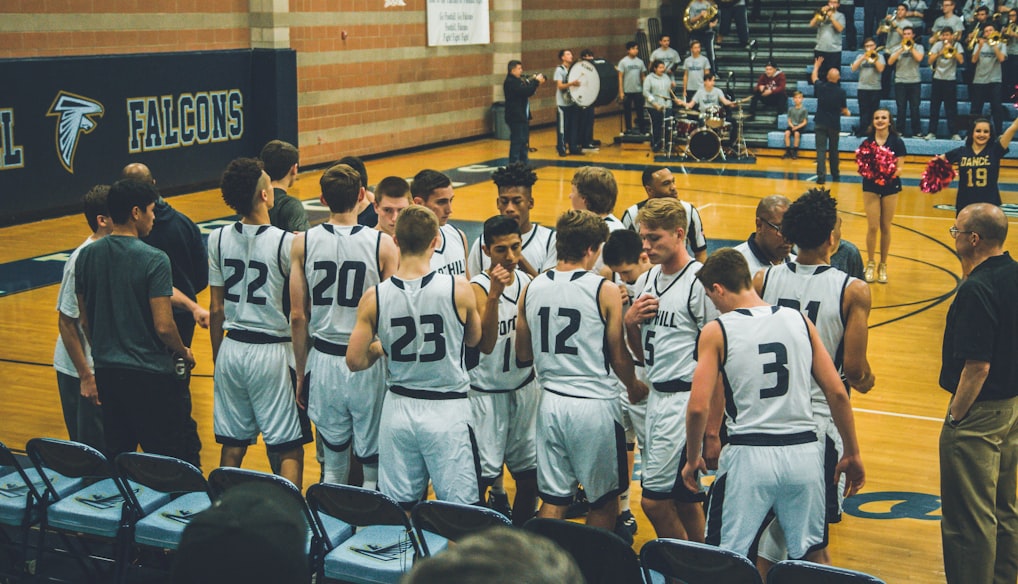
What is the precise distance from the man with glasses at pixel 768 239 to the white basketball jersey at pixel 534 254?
41.4 inches

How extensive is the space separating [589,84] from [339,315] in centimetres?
1725

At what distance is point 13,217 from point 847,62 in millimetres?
18056

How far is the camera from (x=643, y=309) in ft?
→ 17.6

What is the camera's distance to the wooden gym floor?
6.38 metres

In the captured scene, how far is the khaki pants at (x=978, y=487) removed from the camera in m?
5.03

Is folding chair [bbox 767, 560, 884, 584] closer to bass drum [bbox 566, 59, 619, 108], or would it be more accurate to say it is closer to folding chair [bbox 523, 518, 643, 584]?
folding chair [bbox 523, 518, 643, 584]

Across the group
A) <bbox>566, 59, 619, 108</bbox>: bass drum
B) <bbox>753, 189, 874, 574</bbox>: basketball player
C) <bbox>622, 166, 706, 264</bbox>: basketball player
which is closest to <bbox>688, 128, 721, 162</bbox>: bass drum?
<bbox>566, 59, 619, 108</bbox>: bass drum

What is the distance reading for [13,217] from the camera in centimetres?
1507

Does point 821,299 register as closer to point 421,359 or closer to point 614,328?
point 614,328

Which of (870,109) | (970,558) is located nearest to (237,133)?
(870,109)

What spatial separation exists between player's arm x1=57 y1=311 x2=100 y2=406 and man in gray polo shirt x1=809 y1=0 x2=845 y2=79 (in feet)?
63.8

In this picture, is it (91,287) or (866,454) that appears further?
(866,454)

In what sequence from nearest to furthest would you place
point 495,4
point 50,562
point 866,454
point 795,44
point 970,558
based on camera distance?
point 970,558 → point 50,562 → point 866,454 → point 495,4 → point 795,44

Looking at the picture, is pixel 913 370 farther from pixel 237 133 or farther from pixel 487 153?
pixel 487 153
